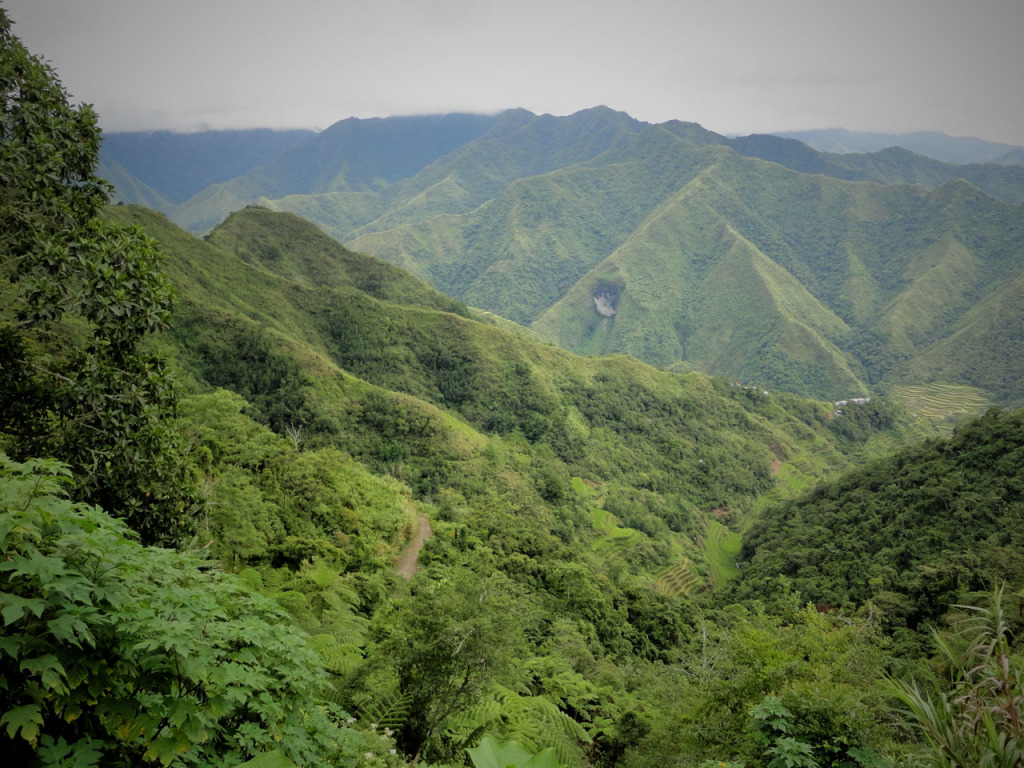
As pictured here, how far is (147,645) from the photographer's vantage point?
326cm

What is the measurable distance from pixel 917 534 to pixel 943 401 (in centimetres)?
15478

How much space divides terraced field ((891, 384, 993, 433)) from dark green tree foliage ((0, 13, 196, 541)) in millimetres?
167931

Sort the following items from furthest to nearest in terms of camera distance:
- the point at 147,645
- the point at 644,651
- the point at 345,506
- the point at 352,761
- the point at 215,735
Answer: the point at 644,651 < the point at 345,506 < the point at 352,761 < the point at 215,735 < the point at 147,645

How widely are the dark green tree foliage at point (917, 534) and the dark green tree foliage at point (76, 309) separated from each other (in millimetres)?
34285

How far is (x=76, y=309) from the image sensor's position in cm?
851

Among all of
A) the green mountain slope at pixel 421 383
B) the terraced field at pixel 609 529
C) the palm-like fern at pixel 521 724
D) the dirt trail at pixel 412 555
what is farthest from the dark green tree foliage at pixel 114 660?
the terraced field at pixel 609 529

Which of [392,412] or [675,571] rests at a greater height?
[392,412]

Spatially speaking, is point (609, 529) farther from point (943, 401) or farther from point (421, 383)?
point (943, 401)

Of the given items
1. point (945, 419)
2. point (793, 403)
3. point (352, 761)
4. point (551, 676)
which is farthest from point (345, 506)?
point (945, 419)

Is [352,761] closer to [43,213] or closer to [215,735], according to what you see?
[215,735]

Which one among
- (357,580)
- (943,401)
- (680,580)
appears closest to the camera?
(357,580)

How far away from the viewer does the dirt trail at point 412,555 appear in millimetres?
24125

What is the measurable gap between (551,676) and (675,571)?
5039 cm

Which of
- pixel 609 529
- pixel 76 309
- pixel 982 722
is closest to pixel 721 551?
pixel 609 529
